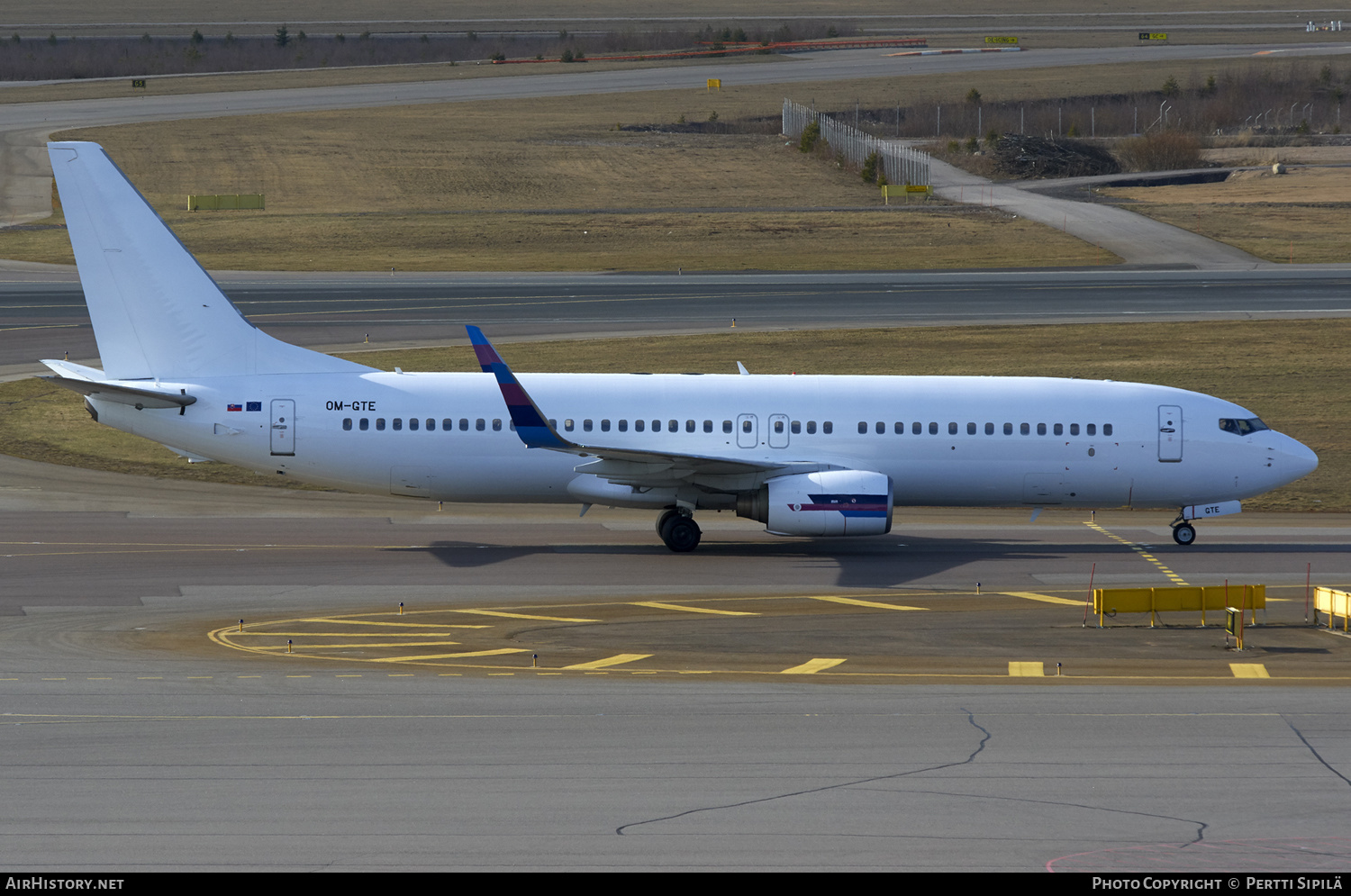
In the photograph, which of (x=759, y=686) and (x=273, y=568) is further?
(x=273, y=568)

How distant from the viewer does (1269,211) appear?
3814 inches

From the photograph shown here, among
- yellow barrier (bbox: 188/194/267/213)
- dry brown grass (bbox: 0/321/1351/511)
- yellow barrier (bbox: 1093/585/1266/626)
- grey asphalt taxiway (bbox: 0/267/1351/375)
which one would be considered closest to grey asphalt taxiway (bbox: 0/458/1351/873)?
yellow barrier (bbox: 1093/585/1266/626)

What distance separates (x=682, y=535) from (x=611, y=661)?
9487mm

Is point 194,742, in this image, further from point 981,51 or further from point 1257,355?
point 981,51

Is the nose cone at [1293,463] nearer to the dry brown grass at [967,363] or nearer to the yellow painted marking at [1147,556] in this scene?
the yellow painted marking at [1147,556]

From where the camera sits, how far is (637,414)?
35125mm

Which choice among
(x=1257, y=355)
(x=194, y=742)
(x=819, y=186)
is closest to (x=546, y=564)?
(x=194, y=742)

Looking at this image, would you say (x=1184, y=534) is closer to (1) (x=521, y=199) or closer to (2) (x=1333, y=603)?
(2) (x=1333, y=603)

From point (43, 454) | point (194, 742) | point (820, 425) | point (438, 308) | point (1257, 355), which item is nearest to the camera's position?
point (194, 742)

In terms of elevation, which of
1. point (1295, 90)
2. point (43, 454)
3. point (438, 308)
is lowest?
point (43, 454)

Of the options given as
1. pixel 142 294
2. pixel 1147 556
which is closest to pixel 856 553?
pixel 1147 556

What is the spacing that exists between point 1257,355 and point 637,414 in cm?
3250

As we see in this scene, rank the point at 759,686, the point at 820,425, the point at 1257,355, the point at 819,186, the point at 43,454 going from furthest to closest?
the point at 819,186 → the point at 1257,355 → the point at 43,454 → the point at 820,425 → the point at 759,686

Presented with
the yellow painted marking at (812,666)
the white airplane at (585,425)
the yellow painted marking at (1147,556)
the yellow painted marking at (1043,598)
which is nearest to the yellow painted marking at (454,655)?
the yellow painted marking at (812,666)
